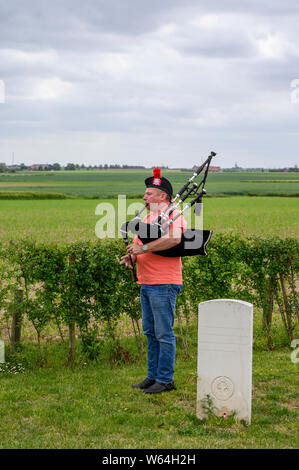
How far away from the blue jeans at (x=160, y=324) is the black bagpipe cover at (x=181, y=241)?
42 centimetres

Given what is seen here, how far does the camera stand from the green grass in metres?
5.06

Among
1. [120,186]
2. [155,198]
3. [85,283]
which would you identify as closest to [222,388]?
[155,198]

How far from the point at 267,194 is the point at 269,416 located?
265 feet

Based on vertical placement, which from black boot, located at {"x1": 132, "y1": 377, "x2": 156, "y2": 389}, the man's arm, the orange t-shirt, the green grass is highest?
the man's arm

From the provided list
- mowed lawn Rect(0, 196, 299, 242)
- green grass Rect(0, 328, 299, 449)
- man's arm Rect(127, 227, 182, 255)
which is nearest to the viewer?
green grass Rect(0, 328, 299, 449)

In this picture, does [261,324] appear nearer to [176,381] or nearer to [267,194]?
[176,381]

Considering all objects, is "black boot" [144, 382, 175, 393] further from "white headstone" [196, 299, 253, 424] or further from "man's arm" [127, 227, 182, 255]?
"man's arm" [127, 227, 182, 255]

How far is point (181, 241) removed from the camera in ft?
19.7

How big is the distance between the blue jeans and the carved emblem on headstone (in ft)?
3.03

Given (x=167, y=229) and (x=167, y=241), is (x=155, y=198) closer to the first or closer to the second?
(x=167, y=229)

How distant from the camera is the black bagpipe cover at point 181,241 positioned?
5965 millimetres

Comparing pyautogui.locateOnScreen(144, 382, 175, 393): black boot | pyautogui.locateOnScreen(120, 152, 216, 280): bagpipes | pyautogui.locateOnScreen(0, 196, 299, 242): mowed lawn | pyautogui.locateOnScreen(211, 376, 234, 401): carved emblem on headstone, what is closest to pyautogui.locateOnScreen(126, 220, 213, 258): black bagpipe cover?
pyautogui.locateOnScreen(120, 152, 216, 280): bagpipes

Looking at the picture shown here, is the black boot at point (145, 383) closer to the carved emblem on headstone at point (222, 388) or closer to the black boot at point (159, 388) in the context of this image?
the black boot at point (159, 388)

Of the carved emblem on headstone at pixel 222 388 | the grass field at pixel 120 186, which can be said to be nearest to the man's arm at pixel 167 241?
the carved emblem on headstone at pixel 222 388
